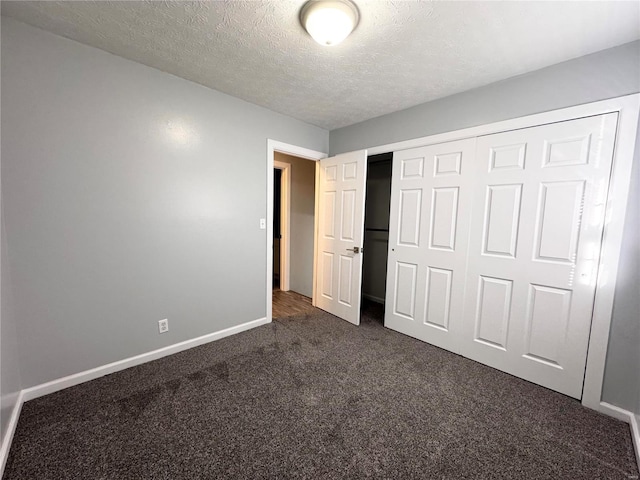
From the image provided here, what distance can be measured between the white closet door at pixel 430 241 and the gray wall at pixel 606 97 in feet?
1.13

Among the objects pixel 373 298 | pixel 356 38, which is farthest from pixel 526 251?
pixel 373 298

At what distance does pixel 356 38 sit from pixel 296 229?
2.90 m

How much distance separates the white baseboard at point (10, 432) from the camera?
123cm

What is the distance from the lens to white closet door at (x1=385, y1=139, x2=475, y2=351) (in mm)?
2316

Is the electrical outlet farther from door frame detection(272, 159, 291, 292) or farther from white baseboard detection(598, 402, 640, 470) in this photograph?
white baseboard detection(598, 402, 640, 470)

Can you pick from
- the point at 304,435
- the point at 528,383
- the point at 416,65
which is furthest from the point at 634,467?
the point at 416,65

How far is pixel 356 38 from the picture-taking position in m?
1.58

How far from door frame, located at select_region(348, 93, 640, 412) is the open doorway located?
2830 millimetres

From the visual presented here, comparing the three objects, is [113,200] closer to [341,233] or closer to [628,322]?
[341,233]

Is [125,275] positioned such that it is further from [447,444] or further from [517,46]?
[517,46]

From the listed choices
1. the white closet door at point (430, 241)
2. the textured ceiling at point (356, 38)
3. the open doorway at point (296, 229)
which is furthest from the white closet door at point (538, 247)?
the open doorway at point (296, 229)

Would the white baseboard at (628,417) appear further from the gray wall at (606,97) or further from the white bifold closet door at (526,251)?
the white bifold closet door at (526,251)

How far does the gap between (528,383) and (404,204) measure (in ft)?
5.97

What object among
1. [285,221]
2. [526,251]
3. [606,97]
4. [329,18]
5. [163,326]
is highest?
[329,18]
